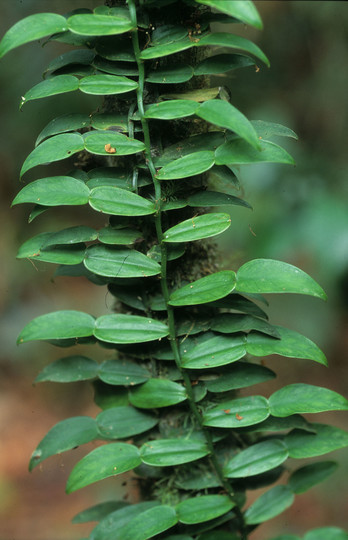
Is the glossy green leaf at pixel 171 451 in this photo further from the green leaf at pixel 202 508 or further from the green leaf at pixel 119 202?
the green leaf at pixel 119 202

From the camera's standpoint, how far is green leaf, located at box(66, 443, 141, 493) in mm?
670

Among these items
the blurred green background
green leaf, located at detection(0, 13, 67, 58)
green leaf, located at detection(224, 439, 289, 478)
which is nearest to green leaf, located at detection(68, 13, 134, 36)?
green leaf, located at detection(0, 13, 67, 58)

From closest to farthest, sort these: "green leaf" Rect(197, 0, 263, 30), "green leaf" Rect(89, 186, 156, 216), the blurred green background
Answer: "green leaf" Rect(197, 0, 263, 30) < "green leaf" Rect(89, 186, 156, 216) < the blurred green background

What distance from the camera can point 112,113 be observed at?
0.71 m

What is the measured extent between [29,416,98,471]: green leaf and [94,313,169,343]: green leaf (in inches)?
5.8

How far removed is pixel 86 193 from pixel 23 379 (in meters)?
1.67

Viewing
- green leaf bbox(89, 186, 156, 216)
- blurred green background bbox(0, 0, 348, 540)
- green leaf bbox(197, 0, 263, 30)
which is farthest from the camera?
blurred green background bbox(0, 0, 348, 540)

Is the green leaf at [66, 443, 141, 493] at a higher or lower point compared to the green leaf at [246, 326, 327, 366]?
lower

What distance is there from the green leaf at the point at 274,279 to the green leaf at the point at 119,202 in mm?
143

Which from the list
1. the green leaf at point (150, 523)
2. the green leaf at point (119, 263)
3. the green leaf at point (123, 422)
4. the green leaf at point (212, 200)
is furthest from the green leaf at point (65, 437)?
the green leaf at point (212, 200)

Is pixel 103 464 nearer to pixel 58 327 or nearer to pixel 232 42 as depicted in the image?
pixel 58 327

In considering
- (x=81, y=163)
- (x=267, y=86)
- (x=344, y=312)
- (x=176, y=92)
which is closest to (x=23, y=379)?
(x=344, y=312)

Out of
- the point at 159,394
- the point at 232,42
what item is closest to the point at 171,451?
the point at 159,394

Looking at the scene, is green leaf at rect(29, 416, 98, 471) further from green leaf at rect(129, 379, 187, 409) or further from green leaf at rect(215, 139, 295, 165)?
green leaf at rect(215, 139, 295, 165)
